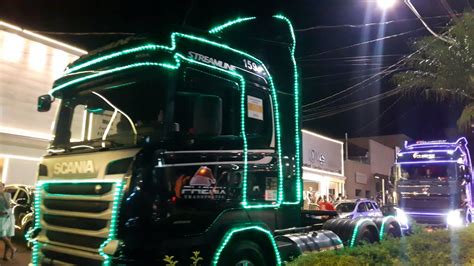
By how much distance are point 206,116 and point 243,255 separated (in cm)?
188

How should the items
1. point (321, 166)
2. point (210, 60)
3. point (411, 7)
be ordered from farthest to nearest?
point (321, 166)
point (411, 7)
point (210, 60)

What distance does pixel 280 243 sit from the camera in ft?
23.1

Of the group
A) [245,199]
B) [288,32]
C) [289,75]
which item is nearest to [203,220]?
[245,199]

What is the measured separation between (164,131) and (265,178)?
6.05 ft

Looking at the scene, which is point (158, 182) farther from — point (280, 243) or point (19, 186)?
point (19, 186)

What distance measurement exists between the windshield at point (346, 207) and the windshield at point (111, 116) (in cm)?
1363

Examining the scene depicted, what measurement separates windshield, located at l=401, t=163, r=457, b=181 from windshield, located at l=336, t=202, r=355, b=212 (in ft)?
7.61

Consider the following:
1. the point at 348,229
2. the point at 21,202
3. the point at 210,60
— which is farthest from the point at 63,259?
the point at 21,202

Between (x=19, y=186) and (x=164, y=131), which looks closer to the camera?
(x=164, y=131)

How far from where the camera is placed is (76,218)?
18.7ft

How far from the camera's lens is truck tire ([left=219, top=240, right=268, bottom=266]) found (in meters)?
5.90

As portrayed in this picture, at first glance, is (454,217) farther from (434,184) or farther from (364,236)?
(364,236)

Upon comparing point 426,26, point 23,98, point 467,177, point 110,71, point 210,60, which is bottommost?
point 467,177

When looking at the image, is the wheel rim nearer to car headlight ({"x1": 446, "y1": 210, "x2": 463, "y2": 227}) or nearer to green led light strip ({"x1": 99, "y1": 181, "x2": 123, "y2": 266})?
green led light strip ({"x1": 99, "y1": 181, "x2": 123, "y2": 266})
